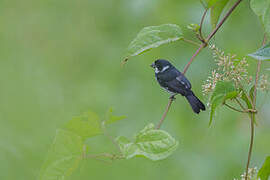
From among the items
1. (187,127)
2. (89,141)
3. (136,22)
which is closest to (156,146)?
(187,127)

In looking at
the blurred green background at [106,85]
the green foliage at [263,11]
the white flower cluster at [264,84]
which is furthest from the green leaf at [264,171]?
the blurred green background at [106,85]

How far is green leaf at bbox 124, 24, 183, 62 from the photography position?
2.55 ft

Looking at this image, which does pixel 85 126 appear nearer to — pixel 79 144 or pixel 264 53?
pixel 79 144

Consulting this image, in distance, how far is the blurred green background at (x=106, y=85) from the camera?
1.98m

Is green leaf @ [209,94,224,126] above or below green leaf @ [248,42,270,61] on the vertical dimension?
below

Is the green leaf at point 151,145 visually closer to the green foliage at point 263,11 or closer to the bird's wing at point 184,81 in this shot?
the bird's wing at point 184,81

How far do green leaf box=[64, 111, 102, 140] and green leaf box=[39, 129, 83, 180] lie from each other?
0.04 ft

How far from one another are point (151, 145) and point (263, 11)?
0.97 feet

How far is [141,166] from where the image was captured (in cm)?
215

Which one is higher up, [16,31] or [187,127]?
Result: [16,31]

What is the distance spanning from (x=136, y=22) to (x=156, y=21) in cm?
14

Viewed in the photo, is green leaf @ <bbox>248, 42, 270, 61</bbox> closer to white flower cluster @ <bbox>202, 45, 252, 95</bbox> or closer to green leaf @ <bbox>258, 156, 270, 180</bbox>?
white flower cluster @ <bbox>202, 45, 252, 95</bbox>

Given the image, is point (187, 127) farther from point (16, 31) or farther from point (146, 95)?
point (16, 31)

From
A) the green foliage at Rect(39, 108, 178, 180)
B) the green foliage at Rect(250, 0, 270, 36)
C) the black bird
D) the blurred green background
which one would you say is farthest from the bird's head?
the blurred green background
